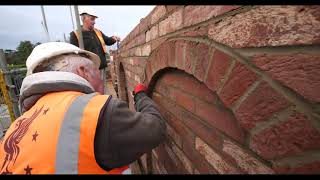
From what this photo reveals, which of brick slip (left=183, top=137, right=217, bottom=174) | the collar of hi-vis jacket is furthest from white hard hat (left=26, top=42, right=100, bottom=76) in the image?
brick slip (left=183, top=137, right=217, bottom=174)

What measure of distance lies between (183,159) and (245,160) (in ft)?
2.41

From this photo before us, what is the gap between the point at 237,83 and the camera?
2.48 ft

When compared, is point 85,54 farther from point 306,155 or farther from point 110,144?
point 306,155

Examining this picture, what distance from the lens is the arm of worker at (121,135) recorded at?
42.3 inches

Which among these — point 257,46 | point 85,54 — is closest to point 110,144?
point 257,46

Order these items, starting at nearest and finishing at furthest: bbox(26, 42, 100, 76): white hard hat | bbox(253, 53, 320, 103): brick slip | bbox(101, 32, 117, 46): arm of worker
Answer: bbox(253, 53, 320, 103): brick slip → bbox(26, 42, 100, 76): white hard hat → bbox(101, 32, 117, 46): arm of worker

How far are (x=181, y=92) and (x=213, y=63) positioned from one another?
57 centimetres

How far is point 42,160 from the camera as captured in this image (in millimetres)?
969

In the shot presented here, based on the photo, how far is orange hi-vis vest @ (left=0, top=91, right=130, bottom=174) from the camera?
97 centimetres

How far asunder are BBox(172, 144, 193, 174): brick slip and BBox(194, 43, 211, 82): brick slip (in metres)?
0.67

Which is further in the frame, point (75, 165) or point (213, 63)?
point (75, 165)

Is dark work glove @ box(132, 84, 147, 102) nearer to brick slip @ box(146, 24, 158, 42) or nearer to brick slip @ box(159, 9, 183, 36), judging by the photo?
brick slip @ box(146, 24, 158, 42)

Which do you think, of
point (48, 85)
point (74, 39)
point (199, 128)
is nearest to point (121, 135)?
point (199, 128)

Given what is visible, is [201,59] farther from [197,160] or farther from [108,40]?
[108,40]
